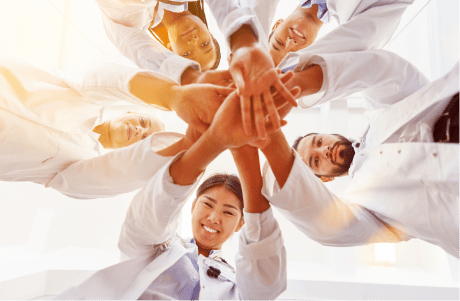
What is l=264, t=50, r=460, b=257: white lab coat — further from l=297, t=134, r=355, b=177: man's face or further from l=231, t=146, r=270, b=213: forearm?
l=297, t=134, r=355, b=177: man's face

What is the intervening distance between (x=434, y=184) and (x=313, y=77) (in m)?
0.36

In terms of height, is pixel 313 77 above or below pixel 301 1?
below

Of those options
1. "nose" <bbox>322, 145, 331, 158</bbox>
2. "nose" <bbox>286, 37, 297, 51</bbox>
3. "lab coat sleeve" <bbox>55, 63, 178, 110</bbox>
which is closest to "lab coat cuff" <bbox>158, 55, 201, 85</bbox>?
"lab coat sleeve" <bbox>55, 63, 178, 110</bbox>

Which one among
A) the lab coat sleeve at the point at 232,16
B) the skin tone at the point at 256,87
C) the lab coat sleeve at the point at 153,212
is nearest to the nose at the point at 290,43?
the lab coat sleeve at the point at 232,16

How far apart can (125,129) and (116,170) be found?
0.37 metres

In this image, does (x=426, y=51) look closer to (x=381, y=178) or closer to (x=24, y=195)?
(x=381, y=178)

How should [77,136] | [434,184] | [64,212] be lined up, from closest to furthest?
[434,184]
[77,136]
[64,212]

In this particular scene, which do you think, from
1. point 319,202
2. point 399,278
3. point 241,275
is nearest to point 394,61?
point 319,202

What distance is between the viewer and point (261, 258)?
24.5 inches

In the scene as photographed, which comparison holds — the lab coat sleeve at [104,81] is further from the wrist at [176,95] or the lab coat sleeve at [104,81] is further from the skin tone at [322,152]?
the skin tone at [322,152]

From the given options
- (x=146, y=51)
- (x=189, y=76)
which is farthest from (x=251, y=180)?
(x=146, y=51)

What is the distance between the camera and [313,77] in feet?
2.03

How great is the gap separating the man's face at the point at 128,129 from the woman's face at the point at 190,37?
34 cm

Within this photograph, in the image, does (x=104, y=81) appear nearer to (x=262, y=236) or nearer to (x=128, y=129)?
(x=128, y=129)
